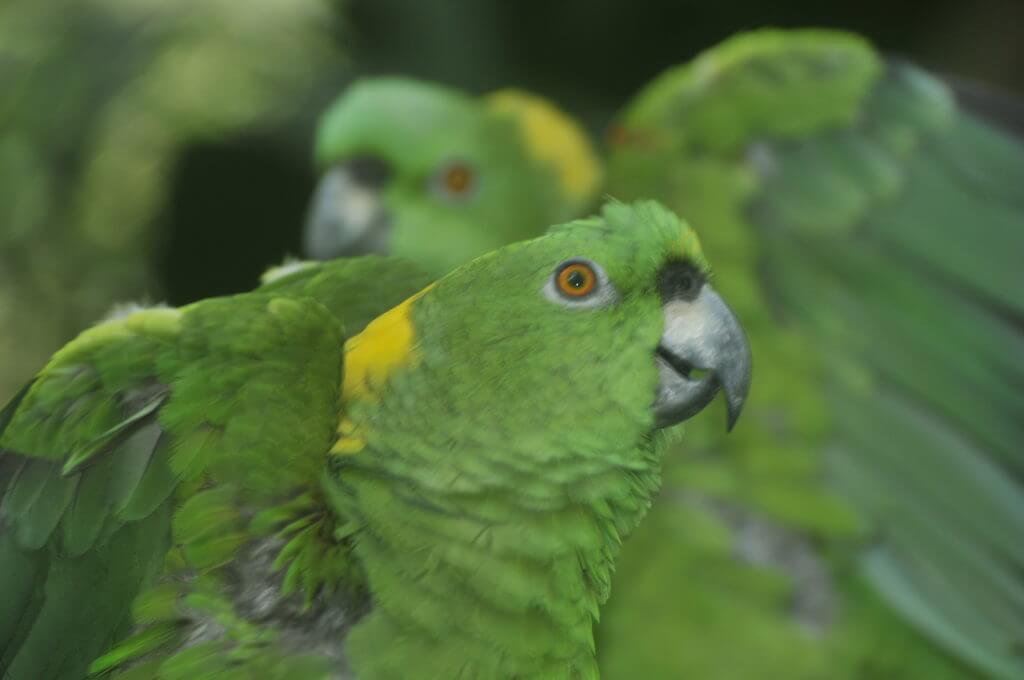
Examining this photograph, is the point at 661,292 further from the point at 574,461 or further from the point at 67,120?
the point at 67,120

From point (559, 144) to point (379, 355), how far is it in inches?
49.6

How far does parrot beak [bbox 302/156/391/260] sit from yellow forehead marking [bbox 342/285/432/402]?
111 cm

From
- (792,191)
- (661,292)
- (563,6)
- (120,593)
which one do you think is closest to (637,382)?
(661,292)

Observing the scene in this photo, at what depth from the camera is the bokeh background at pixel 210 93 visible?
199 cm

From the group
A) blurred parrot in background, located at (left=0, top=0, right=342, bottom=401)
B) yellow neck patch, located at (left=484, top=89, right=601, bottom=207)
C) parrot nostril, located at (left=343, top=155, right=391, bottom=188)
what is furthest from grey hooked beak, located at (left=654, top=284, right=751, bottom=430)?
blurred parrot in background, located at (left=0, top=0, right=342, bottom=401)

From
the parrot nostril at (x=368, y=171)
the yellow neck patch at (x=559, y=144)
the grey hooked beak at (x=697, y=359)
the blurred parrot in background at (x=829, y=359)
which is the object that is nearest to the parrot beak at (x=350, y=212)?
the parrot nostril at (x=368, y=171)

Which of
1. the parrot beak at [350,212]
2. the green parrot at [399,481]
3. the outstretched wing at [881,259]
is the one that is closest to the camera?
the green parrot at [399,481]

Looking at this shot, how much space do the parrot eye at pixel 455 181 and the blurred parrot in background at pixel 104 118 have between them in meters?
0.45

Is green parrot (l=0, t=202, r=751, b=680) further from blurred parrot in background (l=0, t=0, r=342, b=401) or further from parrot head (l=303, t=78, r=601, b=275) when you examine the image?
blurred parrot in background (l=0, t=0, r=342, b=401)

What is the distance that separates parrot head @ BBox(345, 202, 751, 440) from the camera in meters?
0.78

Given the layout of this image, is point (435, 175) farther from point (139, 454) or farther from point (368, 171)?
point (139, 454)

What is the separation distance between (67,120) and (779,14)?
1.70 meters

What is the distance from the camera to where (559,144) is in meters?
1.98

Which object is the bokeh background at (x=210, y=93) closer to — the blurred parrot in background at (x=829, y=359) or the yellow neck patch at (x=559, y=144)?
the yellow neck patch at (x=559, y=144)
